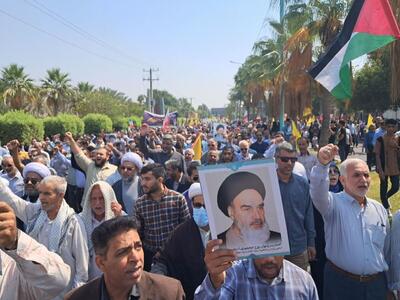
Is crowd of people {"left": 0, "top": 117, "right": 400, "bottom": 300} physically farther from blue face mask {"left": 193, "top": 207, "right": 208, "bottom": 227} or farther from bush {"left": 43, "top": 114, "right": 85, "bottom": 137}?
bush {"left": 43, "top": 114, "right": 85, "bottom": 137}

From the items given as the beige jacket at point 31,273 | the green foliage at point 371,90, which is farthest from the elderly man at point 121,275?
the green foliage at point 371,90

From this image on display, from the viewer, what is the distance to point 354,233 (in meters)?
3.67

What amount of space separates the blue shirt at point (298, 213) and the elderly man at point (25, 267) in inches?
106

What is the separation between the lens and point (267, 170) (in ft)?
7.69

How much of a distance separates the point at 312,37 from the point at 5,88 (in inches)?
1486

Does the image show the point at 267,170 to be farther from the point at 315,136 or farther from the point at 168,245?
the point at 315,136

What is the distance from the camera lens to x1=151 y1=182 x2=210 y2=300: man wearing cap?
12.2 ft

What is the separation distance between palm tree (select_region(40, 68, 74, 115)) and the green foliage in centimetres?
3195

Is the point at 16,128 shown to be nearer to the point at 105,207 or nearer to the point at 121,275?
the point at 105,207

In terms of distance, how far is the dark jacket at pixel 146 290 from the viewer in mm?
2525

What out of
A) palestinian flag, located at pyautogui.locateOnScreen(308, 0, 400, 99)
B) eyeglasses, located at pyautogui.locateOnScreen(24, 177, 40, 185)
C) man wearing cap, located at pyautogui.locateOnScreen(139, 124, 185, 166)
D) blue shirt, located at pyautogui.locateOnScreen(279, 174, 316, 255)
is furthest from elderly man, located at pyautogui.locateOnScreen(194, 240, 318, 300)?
man wearing cap, located at pyautogui.locateOnScreen(139, 124, 185, 166)

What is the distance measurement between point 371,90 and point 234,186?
4292 centimetres

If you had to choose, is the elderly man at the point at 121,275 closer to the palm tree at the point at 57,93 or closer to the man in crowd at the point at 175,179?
the man in crowd at the point at 175,179

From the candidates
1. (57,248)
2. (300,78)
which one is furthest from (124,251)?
(300,78)
